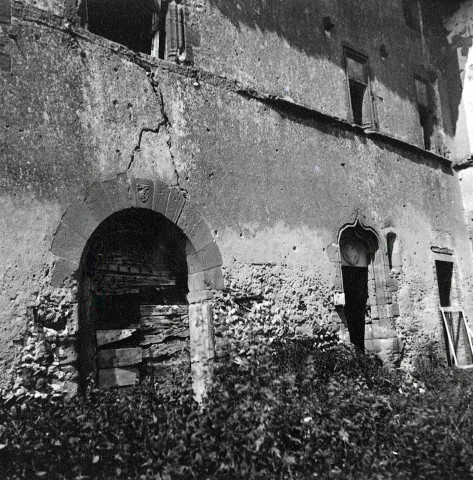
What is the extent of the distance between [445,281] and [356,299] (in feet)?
7.77

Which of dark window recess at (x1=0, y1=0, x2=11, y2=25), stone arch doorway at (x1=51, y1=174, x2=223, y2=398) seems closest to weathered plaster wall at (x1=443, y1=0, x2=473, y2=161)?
stone arch doorway at (x1=51, y1=174, x2=223, y2=398)

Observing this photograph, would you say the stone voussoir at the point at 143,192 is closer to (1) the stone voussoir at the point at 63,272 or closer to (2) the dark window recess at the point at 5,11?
(1) the stone voussoir at the point at 63,272

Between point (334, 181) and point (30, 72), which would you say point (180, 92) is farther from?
point (334, 181)

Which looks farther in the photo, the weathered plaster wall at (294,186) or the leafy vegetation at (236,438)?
the weathered plaster wall at (294,186)

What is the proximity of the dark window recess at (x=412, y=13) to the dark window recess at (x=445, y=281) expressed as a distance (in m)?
4.58

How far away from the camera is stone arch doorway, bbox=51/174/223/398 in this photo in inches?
198

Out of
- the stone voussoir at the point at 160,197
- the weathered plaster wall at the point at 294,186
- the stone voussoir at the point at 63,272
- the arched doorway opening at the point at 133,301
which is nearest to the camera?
the stone voussoir at the point at 63,272

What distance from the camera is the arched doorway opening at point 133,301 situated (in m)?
5.32

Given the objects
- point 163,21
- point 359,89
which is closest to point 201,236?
point 163,21

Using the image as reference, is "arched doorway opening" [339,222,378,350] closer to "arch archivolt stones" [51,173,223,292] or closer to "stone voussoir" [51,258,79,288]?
"arch archivolt stones" [51,173,223,292]

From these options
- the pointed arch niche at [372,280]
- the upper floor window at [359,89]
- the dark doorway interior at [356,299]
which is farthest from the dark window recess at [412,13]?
the dark doorway interior at [356,299]

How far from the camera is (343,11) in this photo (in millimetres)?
8852

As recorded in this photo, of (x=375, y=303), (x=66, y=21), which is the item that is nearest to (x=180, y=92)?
(x=66, y=21)

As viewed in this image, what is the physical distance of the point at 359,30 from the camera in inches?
358
